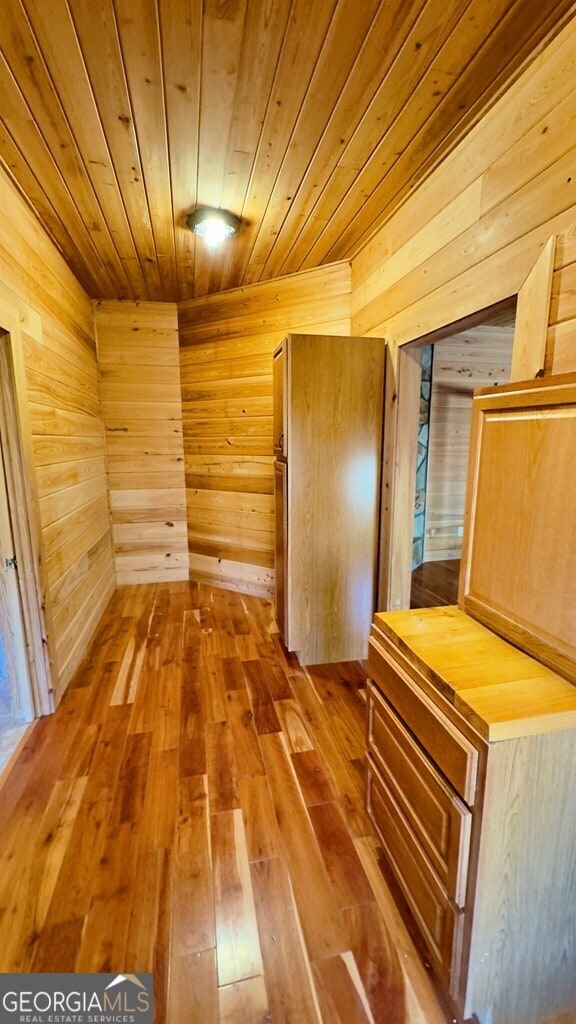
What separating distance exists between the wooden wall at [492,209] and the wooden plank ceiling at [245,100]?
8cm

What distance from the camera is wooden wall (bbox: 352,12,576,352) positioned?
3.94 feet

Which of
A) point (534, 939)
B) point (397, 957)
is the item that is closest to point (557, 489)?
point (534, 939)

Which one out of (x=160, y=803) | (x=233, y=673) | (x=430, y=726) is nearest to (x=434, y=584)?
(x=233, y=673)

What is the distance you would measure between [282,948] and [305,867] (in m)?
0.23

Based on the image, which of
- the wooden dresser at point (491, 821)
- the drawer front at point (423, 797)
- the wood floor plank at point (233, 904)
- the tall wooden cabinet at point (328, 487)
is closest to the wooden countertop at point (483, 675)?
the wooden dresser at point (491, 821)

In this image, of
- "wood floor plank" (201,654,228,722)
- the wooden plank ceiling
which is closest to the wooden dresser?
"wood floor plank" (201,654,228,722)

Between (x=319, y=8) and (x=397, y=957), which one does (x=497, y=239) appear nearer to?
(x=319, y=8)

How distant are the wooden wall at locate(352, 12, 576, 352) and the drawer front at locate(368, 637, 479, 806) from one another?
1.19 metres

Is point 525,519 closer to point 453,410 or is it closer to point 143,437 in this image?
point 143,437

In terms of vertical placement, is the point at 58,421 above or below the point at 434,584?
above

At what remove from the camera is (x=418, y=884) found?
42.7 inches

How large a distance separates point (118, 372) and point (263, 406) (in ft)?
4.59

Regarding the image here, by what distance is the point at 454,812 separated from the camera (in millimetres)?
896

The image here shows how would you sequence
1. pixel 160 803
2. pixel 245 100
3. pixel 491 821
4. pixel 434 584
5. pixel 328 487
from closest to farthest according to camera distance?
pixel 491 821 → pixel 245 100 → pixel 160 803 → pixel 328 487 → pixel 434 584
